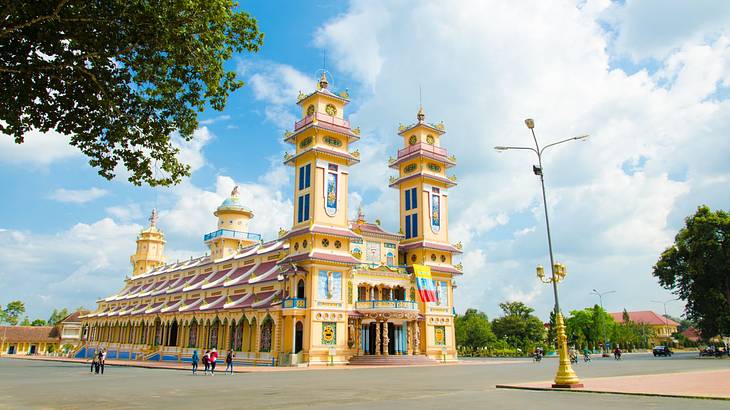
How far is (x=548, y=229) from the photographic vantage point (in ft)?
64.3

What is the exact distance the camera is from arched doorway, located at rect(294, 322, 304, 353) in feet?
134

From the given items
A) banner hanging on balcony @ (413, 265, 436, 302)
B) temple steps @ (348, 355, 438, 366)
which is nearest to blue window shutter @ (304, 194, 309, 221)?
banner hanging on balcony @ (413, 265, 436, 302)

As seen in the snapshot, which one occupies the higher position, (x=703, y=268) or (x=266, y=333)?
(x=703, y=268)

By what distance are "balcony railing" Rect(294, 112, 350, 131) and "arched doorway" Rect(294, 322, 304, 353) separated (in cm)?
1741

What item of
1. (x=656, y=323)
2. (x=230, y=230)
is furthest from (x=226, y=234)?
(x=656, y=323)

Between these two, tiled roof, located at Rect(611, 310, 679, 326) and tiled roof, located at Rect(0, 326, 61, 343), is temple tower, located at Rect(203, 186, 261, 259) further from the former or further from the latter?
tiled roof, located at Rect(611, 310, 679, 326)

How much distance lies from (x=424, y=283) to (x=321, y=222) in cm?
1160

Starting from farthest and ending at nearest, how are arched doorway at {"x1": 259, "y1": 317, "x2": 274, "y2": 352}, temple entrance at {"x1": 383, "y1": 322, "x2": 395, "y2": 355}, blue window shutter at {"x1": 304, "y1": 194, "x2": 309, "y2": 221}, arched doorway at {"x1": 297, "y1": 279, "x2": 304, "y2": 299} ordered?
temple entrance at {"x1": 383, "y1": 322, "x2": 395, "y2": 355}
blue window shutter at {"x1": 304, "y1": 194, "x2": 309, "y2": 221}
arched doorway at {"x1": 297, "y1": 279, "x2": 304, "y2": 299}
arched doorway at {"x1": 259, "y1": 317, "x2": 274, "y2": 352}

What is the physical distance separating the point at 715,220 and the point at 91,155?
4941 cm

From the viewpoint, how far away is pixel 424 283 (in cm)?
4803

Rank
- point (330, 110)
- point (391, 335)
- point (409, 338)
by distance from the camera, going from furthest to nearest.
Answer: point (330, 110) → point (409, 338) → point (391, 335)

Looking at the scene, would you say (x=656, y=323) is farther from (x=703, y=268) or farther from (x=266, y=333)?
(x=266, y=333)

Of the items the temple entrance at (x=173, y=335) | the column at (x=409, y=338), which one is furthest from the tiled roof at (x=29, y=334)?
the column at (x=409, y=338)

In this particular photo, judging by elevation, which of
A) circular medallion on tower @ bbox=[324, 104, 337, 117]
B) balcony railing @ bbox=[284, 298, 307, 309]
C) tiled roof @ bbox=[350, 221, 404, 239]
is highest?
circular medallion on tower @ bbox=[324, 104, 337, 117]
